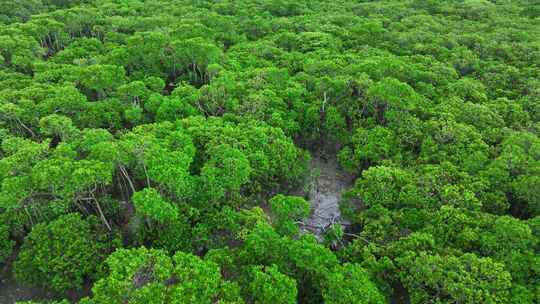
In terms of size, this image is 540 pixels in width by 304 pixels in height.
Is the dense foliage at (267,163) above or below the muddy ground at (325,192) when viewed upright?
above

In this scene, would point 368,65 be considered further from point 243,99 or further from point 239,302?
point 239,302

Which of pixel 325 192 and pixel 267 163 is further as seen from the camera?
pixel 325 192

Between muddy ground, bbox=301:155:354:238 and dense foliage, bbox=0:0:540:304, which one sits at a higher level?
dense foliage, bbox=0:0:540:304

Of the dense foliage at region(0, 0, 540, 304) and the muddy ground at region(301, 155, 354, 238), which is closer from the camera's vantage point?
the dense foliage at region(0, 0, 540, 304)

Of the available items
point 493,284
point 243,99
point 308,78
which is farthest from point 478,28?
point 493,284

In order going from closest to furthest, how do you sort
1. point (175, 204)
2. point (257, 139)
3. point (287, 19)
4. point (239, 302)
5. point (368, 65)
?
point (239, 302), point (175, 204), point (257, 139), point (368, 65), point (287, 19)

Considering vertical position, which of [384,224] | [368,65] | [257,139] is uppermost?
[368,65]

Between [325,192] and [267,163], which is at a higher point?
[267,163]

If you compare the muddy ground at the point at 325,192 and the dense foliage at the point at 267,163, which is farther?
the muddy ground at the point at 325,192
